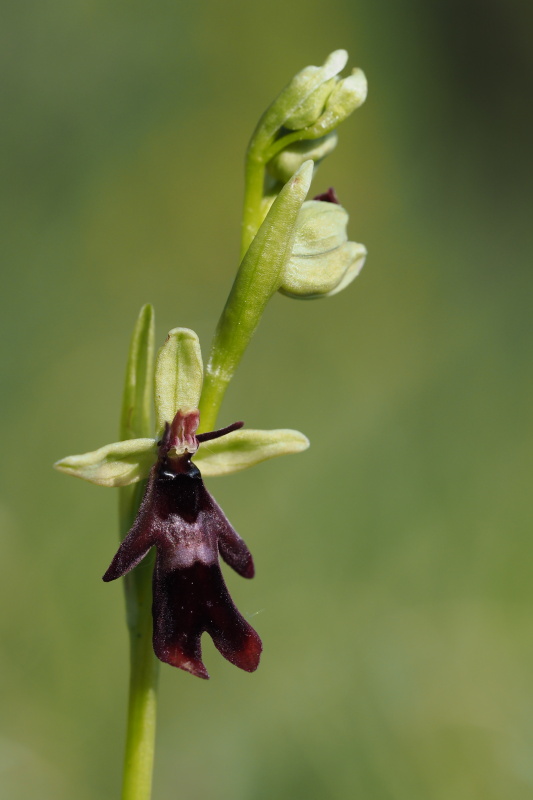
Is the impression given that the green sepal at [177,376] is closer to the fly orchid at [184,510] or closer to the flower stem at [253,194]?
the fly orchid at [184,510]

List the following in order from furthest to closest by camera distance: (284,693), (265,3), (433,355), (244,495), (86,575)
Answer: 1. (265,3)
2. (433,355)
3. (244,495)
4. (86,575)
5. (284,693)

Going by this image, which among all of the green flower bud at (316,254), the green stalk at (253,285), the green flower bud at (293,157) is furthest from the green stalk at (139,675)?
the green flower bud at (293,157)

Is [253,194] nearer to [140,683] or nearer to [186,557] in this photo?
[186,557]

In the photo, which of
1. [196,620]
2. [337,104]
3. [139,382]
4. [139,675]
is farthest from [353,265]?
[139,675]

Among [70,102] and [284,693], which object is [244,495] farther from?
[70,102]

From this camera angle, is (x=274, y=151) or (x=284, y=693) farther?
(x=284, y=693)

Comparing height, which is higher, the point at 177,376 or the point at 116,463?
the point at 177,376

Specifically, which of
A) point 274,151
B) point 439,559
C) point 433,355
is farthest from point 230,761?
point 433,355
